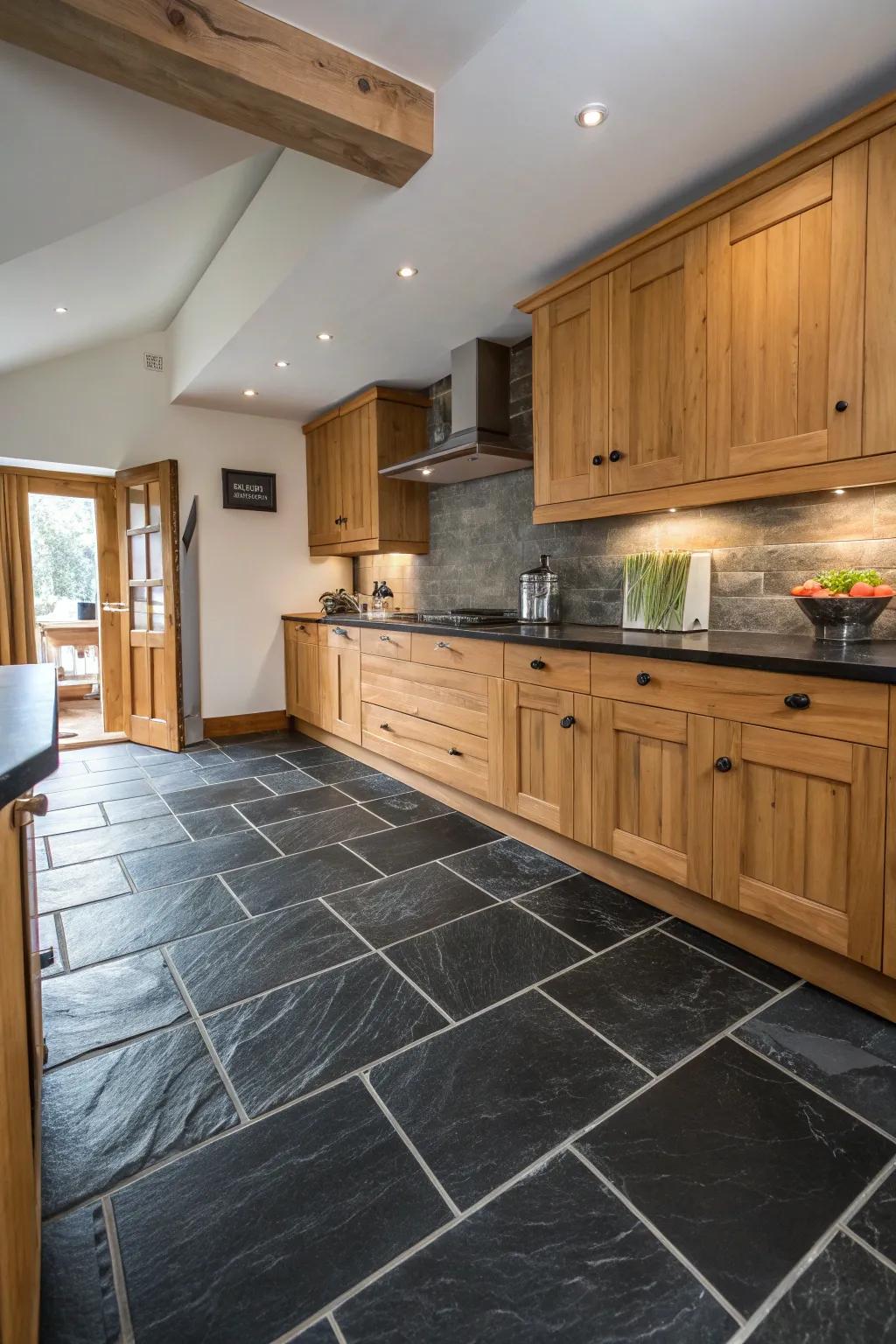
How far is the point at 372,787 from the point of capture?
3.71 meters

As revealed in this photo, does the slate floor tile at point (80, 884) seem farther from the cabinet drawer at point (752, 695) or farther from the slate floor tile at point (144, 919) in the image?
the cabinet drawer at point (752, 695)

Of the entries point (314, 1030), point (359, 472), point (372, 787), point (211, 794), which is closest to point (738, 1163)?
point (314, 1030)

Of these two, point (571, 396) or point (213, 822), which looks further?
point (213, 822)

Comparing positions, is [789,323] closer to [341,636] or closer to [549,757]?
[549,757]

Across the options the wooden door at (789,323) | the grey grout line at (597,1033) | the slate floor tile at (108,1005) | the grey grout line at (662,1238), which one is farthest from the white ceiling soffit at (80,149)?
the grey grout line at (662,1238)

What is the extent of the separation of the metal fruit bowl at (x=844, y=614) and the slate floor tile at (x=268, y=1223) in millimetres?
1759

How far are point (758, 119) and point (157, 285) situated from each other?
129 inches

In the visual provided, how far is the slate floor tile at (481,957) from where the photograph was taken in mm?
1778

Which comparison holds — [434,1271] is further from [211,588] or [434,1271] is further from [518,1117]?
[211,588]

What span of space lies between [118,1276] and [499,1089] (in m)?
0.74

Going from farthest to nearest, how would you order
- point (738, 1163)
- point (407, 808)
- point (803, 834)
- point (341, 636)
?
point (341, 636)
point (407, 808)
point (803, 834)
point (738, 1163)

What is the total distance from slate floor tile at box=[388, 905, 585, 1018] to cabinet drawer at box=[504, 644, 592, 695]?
82cm

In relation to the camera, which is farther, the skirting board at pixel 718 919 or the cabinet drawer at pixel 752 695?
the skirting board at pixel 718 919

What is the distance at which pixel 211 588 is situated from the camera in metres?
4.94
